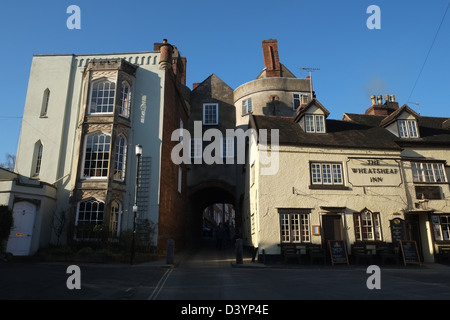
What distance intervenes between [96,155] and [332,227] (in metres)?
13.6

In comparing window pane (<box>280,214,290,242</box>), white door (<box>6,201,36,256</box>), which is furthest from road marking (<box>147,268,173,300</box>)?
white door (<box>6,201,36,256</box>)

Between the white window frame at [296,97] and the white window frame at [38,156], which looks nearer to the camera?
the white window frame at [38,156]

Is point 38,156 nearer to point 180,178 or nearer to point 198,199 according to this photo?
point 180,178

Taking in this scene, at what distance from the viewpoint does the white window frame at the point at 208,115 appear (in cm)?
2833

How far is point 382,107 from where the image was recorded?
80.6 feet

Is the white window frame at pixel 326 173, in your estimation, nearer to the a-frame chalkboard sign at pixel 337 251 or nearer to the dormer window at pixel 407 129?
the a-frame chalkboard sign at pixel 337 251

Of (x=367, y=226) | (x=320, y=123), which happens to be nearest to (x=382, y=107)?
(x=320, y=123)

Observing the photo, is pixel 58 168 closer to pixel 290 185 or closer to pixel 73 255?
pixel 73 255

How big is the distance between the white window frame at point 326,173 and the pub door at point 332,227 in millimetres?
1832

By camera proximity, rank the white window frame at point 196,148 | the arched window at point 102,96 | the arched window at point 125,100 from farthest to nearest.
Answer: the white window frame at point 196,148
the arched window at point 125,100
the arched window at point 102,96

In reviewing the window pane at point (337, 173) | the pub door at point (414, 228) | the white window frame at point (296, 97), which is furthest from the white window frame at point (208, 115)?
the pub door at point (414, 228)

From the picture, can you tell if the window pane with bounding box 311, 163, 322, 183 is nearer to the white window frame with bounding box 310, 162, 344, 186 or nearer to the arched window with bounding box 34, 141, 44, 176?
the white window frame with bounding box 310, 162, 344, 186

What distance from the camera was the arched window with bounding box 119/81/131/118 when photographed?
59.7 ft

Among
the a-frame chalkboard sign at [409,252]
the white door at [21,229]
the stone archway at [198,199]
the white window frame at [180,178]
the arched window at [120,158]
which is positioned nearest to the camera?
the white door at [21,229]
